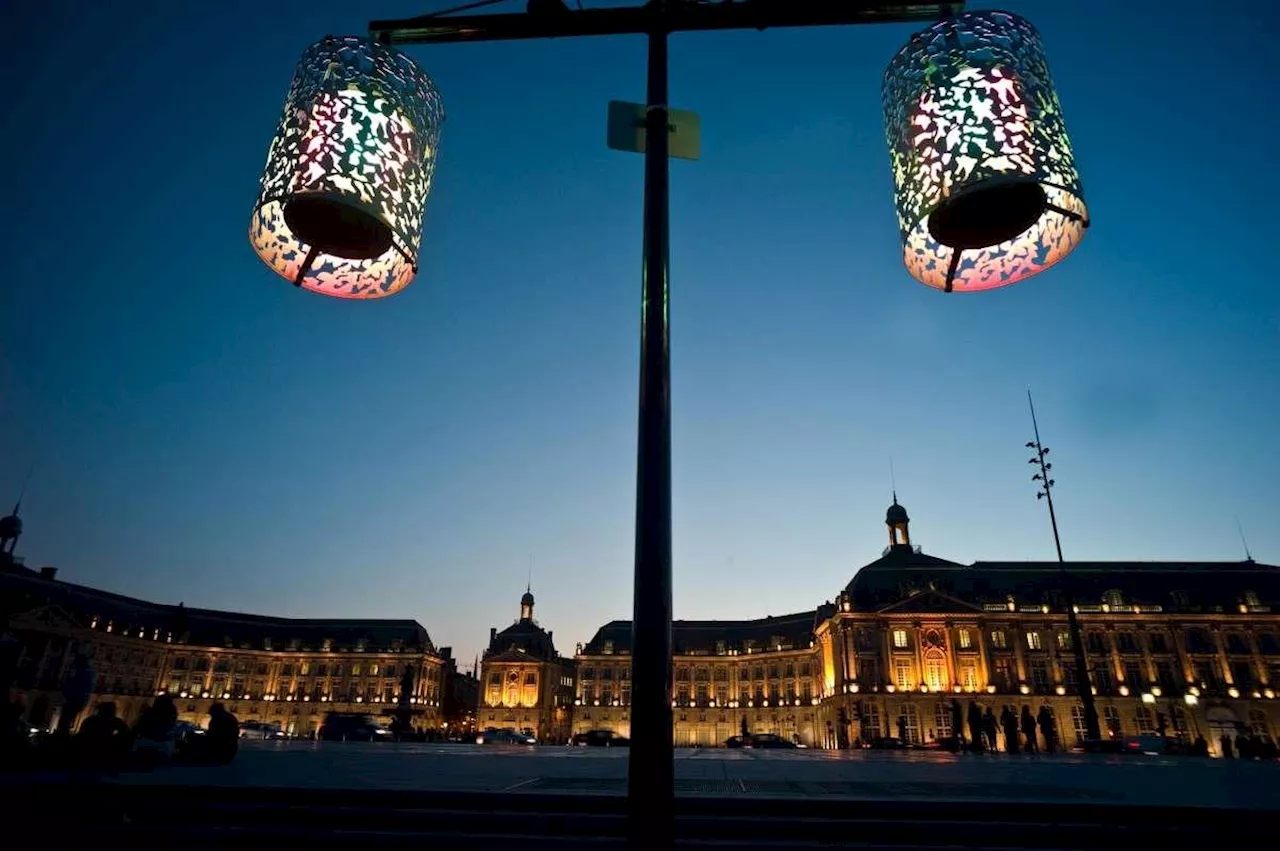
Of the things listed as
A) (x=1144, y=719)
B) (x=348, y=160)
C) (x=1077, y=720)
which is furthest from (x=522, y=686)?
(x=348, y=160)

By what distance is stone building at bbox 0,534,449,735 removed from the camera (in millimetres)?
71062

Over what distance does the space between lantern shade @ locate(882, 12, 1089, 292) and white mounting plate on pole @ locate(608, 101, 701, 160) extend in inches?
37.2

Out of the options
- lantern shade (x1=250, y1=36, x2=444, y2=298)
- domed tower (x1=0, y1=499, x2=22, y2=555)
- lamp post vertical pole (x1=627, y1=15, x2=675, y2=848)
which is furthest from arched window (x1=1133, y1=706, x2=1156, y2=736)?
domed tower (x1=0, y1=499, x2=22, y2=555)

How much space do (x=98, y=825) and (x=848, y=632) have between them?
Answer: 63.3 metres

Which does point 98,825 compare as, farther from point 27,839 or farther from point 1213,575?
point 1213,575

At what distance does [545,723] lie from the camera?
269 ft

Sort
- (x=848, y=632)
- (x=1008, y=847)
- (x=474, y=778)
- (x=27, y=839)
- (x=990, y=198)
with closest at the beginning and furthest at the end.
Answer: (x=990, y=198)
(x=27, y=839)
(x=1008, y=847)
(x=474, y=778)
(x=848, y=632)

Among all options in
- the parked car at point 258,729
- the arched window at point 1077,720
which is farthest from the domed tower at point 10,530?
the arched window at point 1077,720

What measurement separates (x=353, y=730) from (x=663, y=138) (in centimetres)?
4146

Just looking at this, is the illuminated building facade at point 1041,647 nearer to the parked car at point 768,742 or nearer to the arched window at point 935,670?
the arched window at point 935,670

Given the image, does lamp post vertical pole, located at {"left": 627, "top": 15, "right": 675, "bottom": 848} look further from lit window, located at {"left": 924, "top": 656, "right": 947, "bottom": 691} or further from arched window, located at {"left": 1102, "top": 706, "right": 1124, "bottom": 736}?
arched window, located at {"left": 1102, "top": 706, "right": 1124, "bottom": 736}

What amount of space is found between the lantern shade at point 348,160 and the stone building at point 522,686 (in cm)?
8424

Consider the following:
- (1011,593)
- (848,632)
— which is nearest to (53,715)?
(848,632)

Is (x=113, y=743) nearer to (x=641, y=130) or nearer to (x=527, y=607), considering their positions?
(x=641, y=130)
